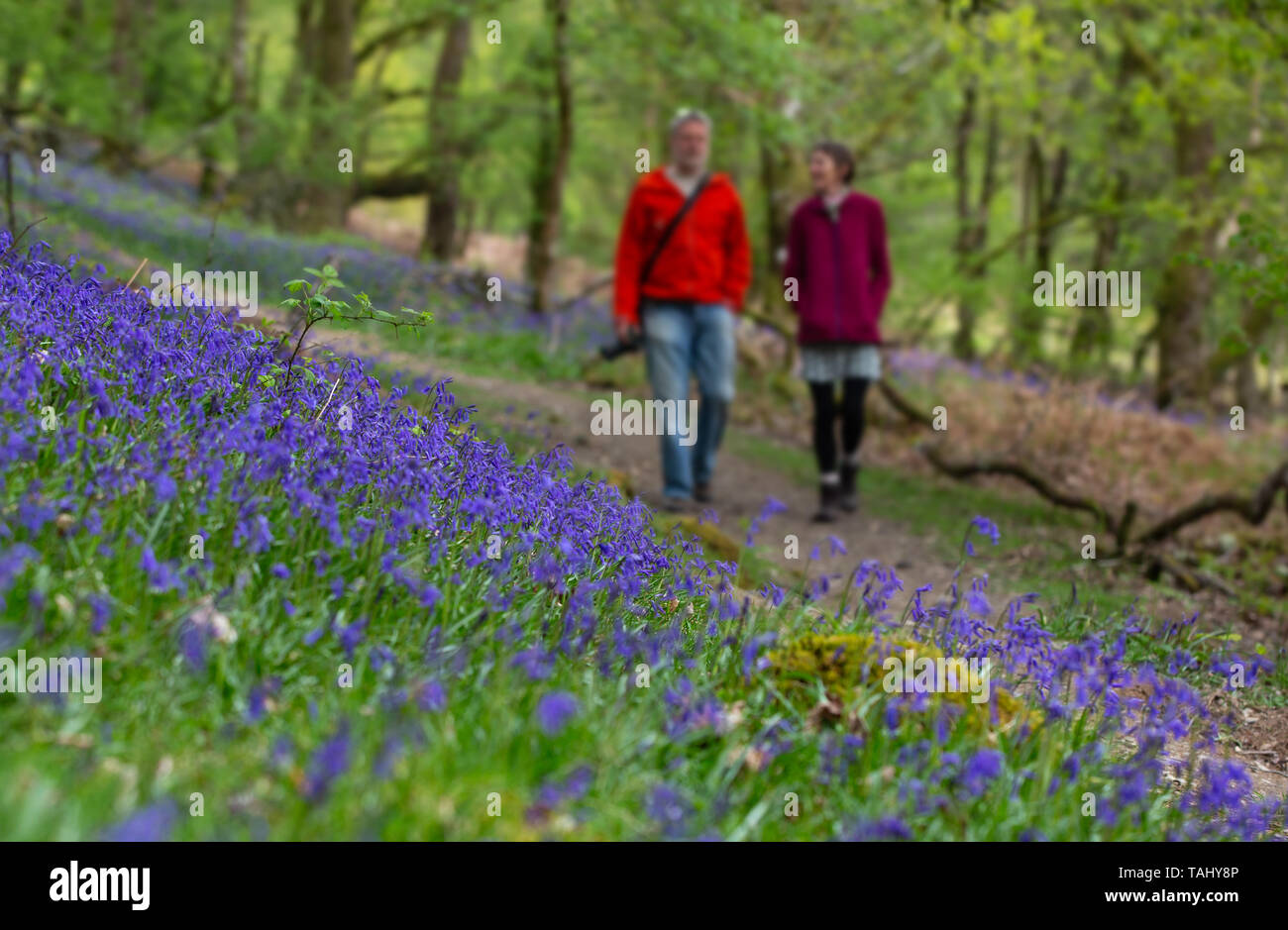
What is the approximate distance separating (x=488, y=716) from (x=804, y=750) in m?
0.93

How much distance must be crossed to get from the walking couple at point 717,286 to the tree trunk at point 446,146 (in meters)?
13.7

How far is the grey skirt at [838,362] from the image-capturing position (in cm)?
940

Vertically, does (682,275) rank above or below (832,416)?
above


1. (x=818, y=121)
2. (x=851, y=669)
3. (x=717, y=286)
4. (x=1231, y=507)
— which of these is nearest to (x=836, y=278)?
(x=717, y=286)

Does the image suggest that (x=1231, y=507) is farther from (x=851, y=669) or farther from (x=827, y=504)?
(x=851, y=669)

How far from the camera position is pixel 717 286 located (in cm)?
907

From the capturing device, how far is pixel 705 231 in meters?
8.97

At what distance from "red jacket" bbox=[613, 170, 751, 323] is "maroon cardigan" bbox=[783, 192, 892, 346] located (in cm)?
59

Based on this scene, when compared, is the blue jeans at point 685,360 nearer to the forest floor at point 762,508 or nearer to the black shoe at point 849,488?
the forest floor at point 762,508

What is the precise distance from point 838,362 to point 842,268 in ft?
2.35

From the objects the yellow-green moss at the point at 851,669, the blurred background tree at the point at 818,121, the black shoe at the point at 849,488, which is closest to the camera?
the yellow-green moss at the point at 851,669

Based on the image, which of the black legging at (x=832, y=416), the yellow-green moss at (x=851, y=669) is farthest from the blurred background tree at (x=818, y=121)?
the yellow-green moss at (x=851, y=669)

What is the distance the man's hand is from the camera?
9000 millimetres
